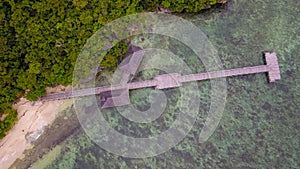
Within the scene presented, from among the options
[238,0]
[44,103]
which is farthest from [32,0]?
[238,0]

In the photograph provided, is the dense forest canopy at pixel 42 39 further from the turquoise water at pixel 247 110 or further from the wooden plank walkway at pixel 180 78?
the turquoise water at pixel 247 110

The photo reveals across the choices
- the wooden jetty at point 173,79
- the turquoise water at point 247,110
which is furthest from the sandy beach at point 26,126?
the turquoise water at point 247,110

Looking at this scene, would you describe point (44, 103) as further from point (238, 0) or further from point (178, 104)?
point (238, 0)

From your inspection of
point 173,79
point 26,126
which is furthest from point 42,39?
point 173,79

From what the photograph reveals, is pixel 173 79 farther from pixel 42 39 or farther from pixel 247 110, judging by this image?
pixel 42 39

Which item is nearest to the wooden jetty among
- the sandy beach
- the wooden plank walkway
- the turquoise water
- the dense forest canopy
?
the wooden plank walkway
